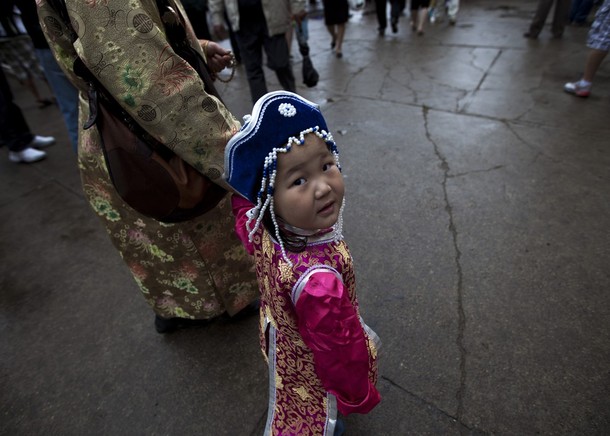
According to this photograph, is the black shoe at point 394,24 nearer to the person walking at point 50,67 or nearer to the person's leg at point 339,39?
the person's leg at point 339,39

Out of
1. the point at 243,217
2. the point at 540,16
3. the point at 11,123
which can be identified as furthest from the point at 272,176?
the point at 540,16

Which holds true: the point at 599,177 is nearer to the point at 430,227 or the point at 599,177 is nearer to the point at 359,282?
the point at 430,227

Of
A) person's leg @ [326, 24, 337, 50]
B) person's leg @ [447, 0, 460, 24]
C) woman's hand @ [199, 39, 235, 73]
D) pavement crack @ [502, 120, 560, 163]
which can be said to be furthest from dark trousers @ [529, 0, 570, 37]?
woman's hand @ [199, 39, 235, 73]

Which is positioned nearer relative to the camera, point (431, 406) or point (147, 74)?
point (147, 74)

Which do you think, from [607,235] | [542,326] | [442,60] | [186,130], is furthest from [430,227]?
[442,60]

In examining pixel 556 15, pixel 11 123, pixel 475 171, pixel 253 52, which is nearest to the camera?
pixel 475 171

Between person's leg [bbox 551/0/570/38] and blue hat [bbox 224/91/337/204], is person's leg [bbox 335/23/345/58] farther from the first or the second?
blue hat [bbox 224/91/337/204]

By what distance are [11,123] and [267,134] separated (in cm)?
395

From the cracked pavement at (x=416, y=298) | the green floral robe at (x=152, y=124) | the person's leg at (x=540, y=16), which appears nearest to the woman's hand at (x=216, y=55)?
the green floral robe at (x=152, y=124)

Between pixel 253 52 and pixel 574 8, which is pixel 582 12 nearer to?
pixel 574 8

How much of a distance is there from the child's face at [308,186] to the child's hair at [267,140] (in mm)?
18

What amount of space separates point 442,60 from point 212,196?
4898mm

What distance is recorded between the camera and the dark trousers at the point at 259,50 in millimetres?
3086

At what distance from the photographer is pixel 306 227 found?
0.87m
